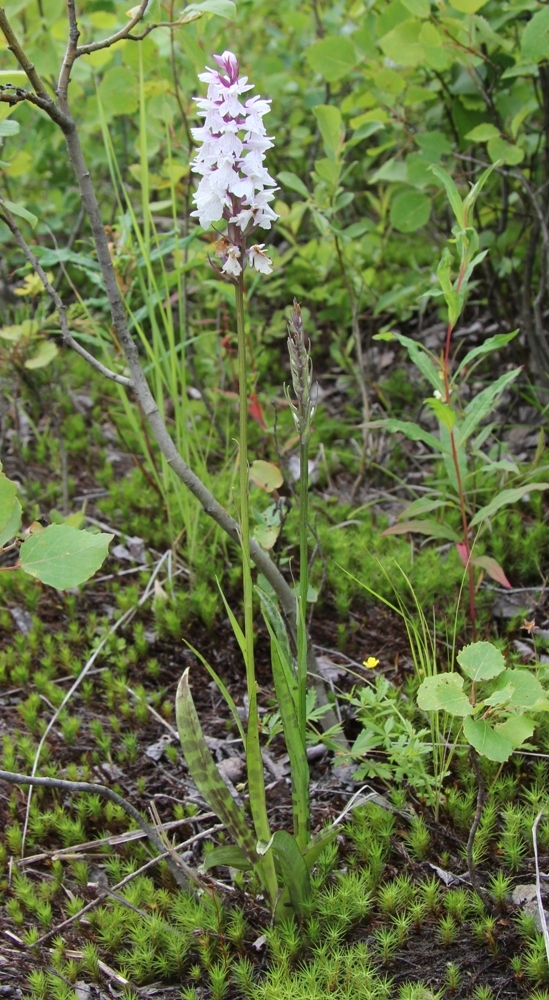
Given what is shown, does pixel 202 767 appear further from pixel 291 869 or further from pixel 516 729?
pixel 516 729

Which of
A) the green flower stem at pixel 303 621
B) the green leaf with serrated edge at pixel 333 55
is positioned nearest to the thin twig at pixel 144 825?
the green flower stem at pixel 303 621

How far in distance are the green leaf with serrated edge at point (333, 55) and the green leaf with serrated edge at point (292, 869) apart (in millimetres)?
2755

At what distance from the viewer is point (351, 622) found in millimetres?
2627

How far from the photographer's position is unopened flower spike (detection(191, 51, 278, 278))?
54.9 inches

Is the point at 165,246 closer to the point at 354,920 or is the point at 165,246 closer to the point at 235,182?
the point at 235,182

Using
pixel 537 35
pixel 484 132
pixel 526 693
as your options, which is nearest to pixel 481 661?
pixel 526 693

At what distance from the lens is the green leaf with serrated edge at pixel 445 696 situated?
1.51 metres

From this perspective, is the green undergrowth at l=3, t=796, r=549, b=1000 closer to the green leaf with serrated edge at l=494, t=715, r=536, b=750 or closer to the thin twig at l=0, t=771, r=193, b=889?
the thin twig at l=0, t=771, r=193, b=889

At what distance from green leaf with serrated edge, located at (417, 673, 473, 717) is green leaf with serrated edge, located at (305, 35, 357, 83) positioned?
8.16 ft

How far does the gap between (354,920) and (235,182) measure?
1.52 m

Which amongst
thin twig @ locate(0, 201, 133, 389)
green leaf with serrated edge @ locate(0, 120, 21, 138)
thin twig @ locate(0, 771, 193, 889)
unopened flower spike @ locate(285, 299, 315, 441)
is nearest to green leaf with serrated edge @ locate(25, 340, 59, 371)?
thin twig @ locate(0, 201, 133, 389)

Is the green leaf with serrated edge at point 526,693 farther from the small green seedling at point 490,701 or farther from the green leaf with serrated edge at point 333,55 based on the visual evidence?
the green leaf with serrated edge at point 333,55

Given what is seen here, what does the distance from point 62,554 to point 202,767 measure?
20.6 inches

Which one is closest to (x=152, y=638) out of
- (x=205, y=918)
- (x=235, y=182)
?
(x=205, y=918)
